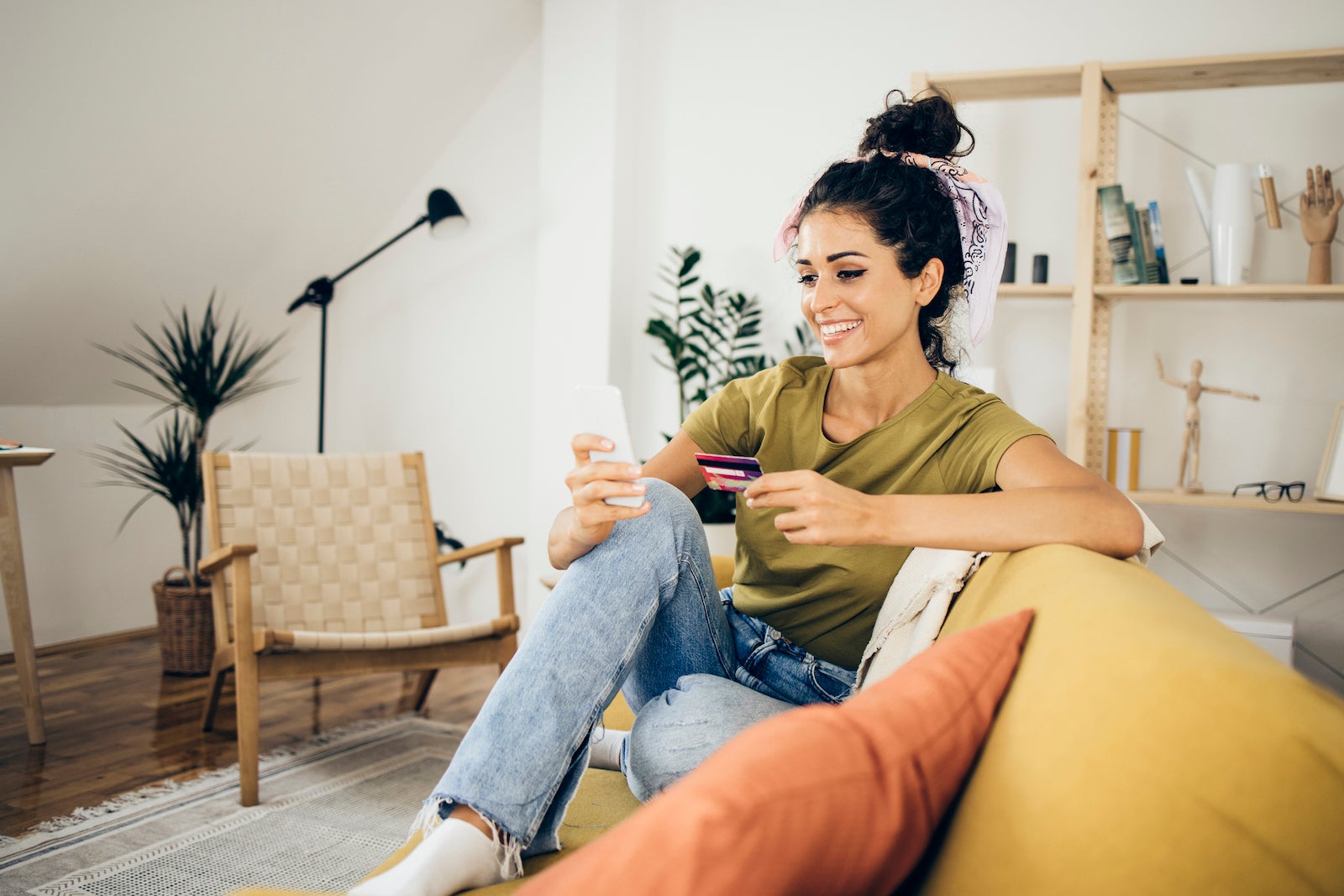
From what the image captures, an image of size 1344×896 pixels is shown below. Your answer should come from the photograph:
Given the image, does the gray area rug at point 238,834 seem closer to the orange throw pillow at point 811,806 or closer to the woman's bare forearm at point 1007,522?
the woman's bare forearm at point 1007,522

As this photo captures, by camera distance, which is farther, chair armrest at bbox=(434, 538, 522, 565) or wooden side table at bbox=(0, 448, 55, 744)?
chair armrest at bbox=(434, 538, 522, 565)

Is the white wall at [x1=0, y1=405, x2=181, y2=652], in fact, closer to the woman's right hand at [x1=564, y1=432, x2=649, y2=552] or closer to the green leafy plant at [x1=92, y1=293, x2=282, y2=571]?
the green leafy plant at [x1=92, y1=293, x2=282, y2=571]

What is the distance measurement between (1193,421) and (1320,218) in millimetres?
610

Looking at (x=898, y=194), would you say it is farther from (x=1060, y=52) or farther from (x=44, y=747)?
(x=44, y=747)

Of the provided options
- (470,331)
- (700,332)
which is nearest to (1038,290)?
(700,332)

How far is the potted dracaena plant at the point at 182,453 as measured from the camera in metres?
3.22

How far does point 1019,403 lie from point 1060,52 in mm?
1093

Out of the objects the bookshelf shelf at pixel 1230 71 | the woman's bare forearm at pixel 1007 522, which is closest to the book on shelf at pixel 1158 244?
the bookshelf shelf at pixel 1230 71

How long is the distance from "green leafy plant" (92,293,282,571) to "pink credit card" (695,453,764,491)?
2.56m

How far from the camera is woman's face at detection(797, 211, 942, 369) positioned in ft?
5.00

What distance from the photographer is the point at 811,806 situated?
541mm

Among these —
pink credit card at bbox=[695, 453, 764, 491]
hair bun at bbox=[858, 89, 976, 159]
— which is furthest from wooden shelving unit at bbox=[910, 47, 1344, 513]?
pink credit card at bbox=[695, 453, 764, 491]

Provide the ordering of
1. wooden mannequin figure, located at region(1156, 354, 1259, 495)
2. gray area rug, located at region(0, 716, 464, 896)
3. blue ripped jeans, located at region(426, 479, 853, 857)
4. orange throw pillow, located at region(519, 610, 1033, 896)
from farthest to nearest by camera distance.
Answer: wooden mannequin figure, located at region(1156, 354, 1259, 495) → gray area rug, located at region(0, 716, 464, 896) → blue ripped jeans, located at region(426, 479, 853, 857) → orange throw pillow, located at region(519, 610, 1033, 896)

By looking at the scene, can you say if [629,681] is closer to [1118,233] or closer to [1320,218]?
[1118,233]
